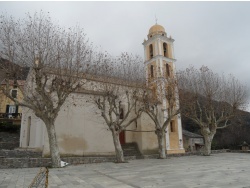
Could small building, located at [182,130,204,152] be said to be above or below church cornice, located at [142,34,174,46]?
below

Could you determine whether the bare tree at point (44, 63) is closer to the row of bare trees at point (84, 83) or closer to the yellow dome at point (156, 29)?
the row of bare trees at point (84, 83)

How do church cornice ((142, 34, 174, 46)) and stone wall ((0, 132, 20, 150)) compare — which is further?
church cornice ((142, 34, 174, 46))

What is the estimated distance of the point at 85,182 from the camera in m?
8.65

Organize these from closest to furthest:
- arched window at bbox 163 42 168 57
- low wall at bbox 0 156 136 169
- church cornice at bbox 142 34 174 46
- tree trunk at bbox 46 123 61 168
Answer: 1. low wall at bbox 0 156 136 169
2. tree trunk at bbox 46 123 61 168
3. church cornice at bbox 142 34 174 46
4. arched window at bbox 163 42 168 57

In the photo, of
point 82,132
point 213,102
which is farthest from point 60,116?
point 213,102

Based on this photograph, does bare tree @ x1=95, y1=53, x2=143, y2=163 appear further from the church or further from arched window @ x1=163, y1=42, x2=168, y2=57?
arched window @ x1=163, y1=42, x2=168, y2=57

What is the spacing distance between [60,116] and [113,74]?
6023 mm

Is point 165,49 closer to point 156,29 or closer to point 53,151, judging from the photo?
point 156,29

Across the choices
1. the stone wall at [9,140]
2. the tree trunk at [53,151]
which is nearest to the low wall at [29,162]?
the tree trunk at [53,151]

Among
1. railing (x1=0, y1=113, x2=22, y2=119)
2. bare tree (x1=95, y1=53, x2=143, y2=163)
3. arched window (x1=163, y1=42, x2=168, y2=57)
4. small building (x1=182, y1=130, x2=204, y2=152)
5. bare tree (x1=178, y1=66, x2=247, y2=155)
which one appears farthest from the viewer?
small building (x1=182, y1=130, x2=204, y2=152)

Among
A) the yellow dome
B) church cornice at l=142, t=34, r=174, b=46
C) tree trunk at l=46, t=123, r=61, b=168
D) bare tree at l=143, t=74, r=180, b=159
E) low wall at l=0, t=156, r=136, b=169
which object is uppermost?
the yellow dome

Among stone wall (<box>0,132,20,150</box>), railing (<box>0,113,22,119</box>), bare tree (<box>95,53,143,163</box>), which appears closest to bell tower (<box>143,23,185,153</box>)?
bare tree (<box>95,53,143,163</box>)

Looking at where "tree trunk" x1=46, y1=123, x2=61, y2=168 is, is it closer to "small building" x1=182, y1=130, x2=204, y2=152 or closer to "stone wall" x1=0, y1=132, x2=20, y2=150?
"stone wall" x1=0, y1=132, x2=20, y2=150

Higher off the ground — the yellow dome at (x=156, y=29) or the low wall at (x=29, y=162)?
the yellow dome at (x=156, y=29)
